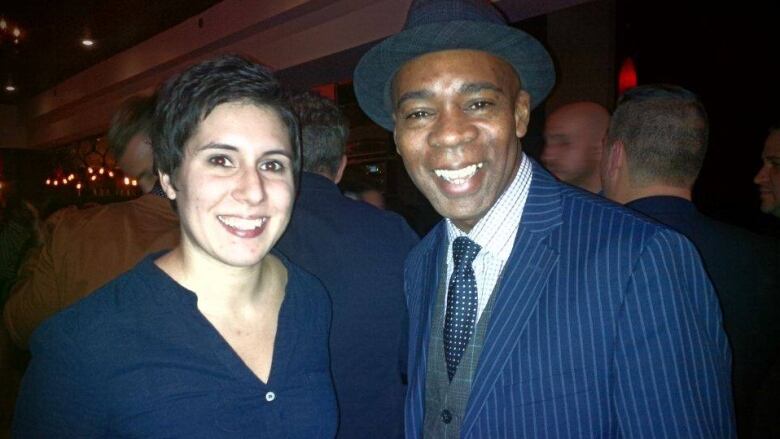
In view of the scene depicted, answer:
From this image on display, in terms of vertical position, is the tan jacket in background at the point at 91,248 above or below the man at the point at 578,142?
below

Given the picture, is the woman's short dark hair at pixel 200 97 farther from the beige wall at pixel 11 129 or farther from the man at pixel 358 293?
the beige wall at pixel 11 129

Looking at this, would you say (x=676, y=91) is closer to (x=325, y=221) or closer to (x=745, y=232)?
(x=745, y=232)

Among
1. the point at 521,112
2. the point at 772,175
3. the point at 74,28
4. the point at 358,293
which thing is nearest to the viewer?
the point at 521,112

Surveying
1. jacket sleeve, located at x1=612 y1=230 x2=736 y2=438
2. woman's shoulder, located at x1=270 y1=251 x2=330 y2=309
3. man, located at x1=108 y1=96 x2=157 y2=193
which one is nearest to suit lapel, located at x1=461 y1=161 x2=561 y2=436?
jacket sleeve, located at x1=612 y1=230 x2=736 y2=438

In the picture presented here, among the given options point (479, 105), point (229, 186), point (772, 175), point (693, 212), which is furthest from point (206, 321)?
point (772, 175)

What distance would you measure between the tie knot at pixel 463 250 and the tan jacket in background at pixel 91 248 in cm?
103

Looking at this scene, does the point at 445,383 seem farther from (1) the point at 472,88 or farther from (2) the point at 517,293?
(1) the point at 472,88

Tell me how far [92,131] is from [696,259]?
1343cm

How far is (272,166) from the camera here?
1.46m

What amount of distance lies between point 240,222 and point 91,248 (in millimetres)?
826

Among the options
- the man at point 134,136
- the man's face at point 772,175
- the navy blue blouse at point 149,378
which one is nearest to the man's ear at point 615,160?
the man's face at point 772,175

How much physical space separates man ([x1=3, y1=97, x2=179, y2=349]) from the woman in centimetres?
50

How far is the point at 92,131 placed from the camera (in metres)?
11.9

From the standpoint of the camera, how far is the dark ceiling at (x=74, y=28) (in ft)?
22.5
